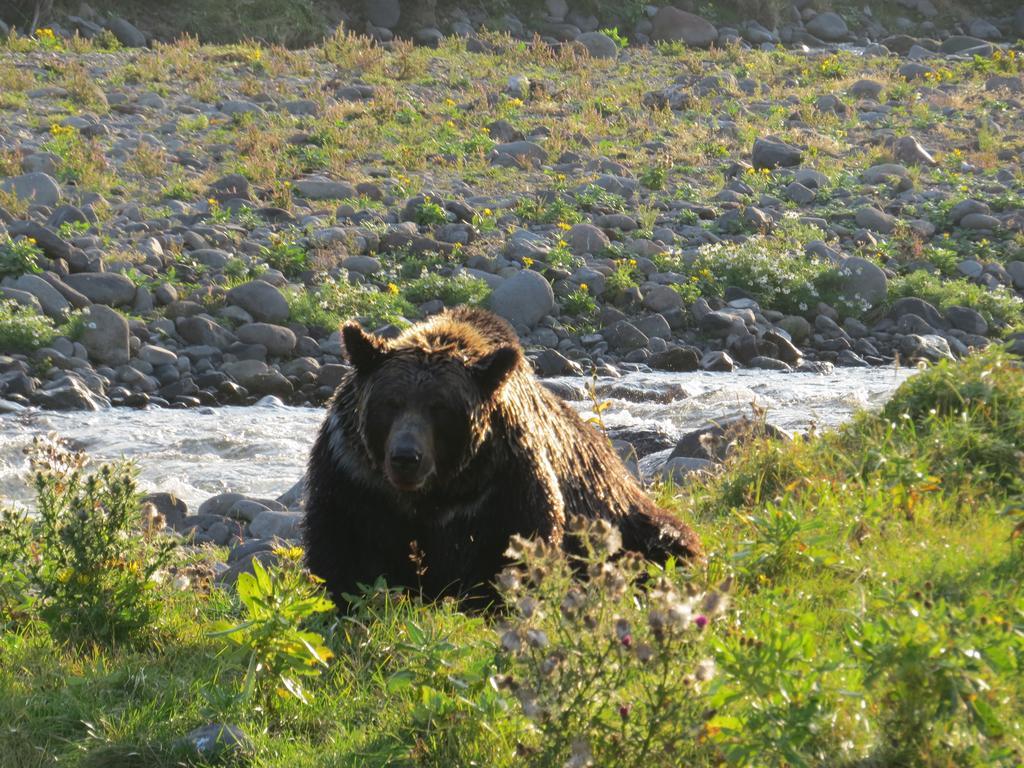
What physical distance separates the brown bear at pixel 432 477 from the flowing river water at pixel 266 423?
399 centimetres

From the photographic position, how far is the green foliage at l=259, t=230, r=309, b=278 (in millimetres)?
14914

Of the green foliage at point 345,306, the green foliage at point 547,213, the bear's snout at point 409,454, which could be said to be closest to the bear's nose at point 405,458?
the bear's snout at point 409,454

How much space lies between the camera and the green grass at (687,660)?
3291 millimetres

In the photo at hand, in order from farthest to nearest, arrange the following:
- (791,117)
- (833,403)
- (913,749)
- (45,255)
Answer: (791,117)
(45,255)
(833,403)
(913,749)

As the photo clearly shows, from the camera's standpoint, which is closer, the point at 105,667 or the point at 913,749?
the point at 913,749

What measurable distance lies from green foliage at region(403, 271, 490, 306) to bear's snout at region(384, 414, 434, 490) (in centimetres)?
910

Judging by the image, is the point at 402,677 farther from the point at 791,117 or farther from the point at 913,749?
the point at 791,117

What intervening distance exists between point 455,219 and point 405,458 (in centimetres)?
1166

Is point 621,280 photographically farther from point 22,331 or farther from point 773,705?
point 773,705

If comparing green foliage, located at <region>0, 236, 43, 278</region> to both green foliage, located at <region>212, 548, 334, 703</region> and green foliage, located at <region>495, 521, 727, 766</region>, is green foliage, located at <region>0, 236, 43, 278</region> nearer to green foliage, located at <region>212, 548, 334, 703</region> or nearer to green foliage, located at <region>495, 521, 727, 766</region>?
green foliage, located at <region>212, 548, 334, 703</region>

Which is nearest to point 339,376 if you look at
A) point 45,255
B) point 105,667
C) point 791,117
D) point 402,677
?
point 45,255

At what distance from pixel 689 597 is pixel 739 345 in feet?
38.9

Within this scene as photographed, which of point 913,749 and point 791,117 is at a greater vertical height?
point 791,117

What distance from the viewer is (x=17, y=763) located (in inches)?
169
